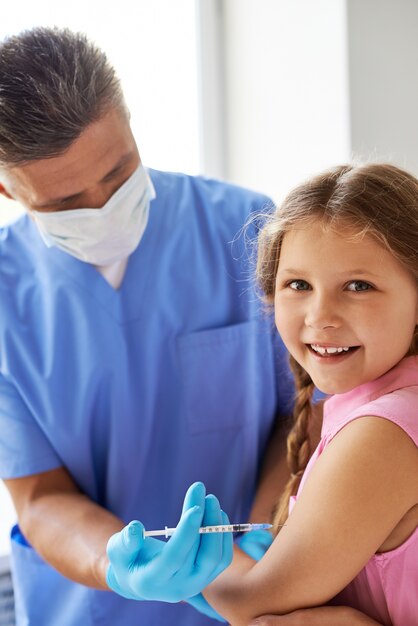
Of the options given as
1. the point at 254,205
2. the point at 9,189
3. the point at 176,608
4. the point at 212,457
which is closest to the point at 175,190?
the point at 254,205

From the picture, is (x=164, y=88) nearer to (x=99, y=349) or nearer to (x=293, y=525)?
(x=99, y=349)

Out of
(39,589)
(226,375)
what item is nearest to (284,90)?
(226,375)

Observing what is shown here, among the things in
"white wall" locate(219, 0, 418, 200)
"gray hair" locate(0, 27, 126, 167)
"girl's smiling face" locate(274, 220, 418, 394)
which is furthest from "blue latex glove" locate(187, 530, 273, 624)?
"white wall" locate(219, 0, 418, 200)

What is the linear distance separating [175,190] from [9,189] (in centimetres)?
40

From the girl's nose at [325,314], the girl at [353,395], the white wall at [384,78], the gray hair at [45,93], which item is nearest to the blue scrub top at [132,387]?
the gray hair at [45,93]

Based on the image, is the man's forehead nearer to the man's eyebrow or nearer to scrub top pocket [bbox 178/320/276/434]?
the man's eyebrow

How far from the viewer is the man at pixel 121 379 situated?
1.53m

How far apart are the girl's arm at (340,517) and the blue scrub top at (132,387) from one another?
0.54 m

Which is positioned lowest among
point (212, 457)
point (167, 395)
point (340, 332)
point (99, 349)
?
point (212, 457)

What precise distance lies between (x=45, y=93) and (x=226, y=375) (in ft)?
2.20

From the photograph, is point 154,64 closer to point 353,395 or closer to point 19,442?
point 19,442

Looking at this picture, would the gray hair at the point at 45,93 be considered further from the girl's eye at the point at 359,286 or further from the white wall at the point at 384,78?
the white wall at the point at 384,78

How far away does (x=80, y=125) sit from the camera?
52.6 inches

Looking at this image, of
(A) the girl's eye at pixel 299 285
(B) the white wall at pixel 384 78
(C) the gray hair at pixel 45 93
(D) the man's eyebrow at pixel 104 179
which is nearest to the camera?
(A) the girl's eye at pixel 299 285
